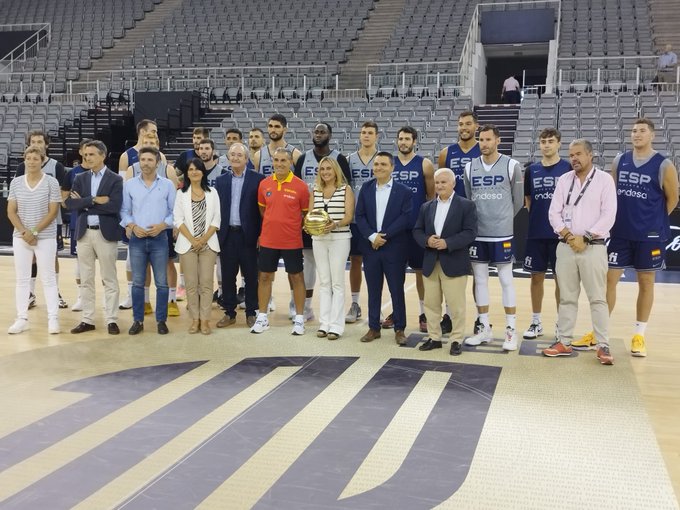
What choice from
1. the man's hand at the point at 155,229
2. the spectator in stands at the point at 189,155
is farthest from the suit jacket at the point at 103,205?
the spectator in stands at the point at 189,155

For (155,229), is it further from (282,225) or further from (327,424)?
(327,424)

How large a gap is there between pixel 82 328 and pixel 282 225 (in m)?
1.86

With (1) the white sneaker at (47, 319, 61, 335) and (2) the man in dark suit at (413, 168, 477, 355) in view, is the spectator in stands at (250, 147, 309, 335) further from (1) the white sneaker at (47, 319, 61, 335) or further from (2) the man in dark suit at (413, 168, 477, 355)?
(1) the white sneaker at (47, 319, 61, 335)

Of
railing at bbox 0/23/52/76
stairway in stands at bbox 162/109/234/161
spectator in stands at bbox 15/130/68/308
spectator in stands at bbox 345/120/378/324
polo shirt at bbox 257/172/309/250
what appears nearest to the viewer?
polo shirt at bbox 257/172/309/250

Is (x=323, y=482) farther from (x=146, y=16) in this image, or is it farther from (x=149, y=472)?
(x=146, y=16)

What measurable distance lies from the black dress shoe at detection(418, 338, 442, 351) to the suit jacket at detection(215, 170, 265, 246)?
167cm

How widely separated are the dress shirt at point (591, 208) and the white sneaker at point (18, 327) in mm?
4227

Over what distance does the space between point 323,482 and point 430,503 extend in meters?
0.46

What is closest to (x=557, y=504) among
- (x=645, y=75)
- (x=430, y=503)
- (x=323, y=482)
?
(x=430, y=503)

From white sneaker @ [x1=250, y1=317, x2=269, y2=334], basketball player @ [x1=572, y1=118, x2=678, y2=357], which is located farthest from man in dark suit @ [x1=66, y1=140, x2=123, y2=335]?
basketball player @ [x1=572, y1=118, x2=678, y2=357]

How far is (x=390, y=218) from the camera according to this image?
16.8 ft

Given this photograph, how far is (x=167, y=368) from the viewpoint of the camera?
14.8 feet

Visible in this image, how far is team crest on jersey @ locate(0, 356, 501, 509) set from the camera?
2.76 metres

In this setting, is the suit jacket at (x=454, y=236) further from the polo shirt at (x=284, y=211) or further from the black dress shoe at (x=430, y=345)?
the polo shirt at (x=284, y=211)
